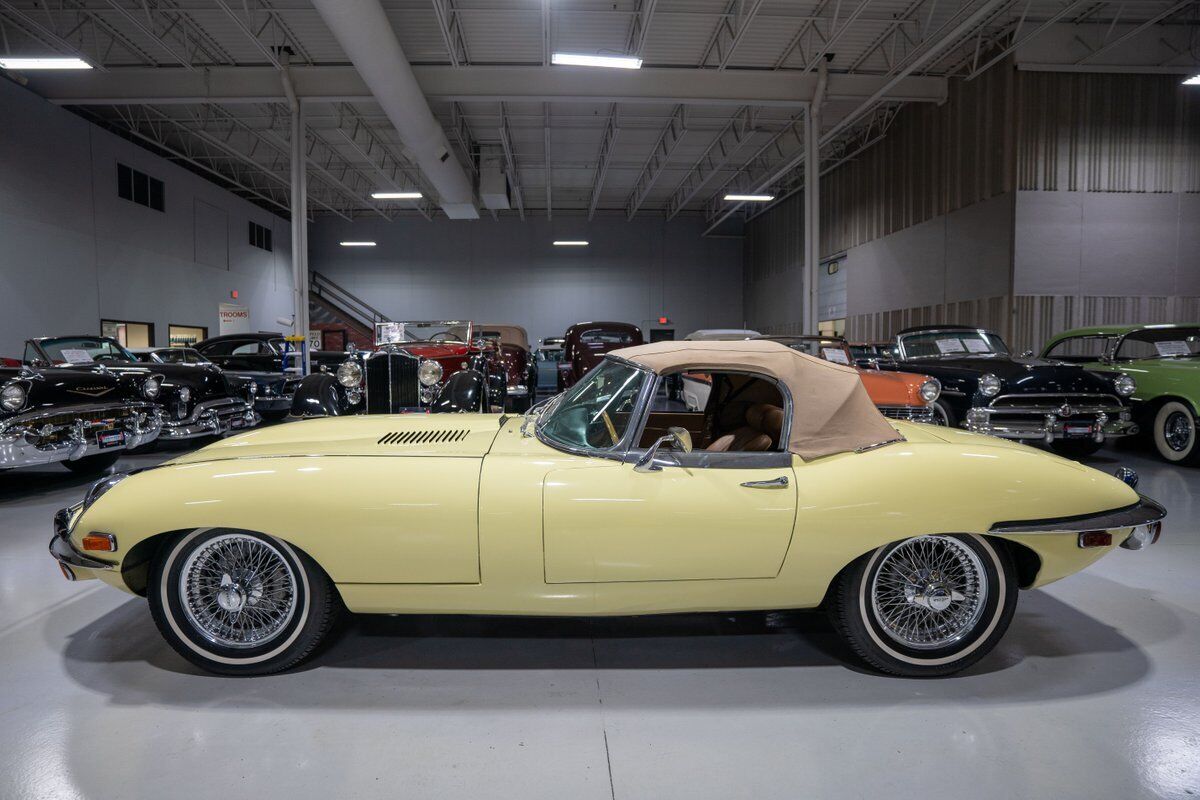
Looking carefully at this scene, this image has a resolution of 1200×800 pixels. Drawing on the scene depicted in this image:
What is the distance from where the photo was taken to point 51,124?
13055 millimetres

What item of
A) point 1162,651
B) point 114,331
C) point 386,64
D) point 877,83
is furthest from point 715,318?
point 1162,651

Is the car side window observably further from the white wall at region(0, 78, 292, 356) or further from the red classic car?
the white wall at region(0, 78, 292, 356)

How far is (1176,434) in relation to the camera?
7.10m

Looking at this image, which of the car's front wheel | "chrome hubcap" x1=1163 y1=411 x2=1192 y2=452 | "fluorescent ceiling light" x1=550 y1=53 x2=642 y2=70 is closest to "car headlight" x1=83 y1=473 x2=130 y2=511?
the car's front wheel

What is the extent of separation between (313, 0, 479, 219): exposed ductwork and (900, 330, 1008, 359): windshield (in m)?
8.83

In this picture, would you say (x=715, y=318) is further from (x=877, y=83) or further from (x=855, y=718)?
(x=855, y=718)

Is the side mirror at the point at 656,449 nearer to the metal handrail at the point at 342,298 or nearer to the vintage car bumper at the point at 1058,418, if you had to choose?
the vintage car bumper at the point at 1058,418

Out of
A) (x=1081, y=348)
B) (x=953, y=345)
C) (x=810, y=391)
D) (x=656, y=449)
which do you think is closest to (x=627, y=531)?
(x=656, y=449)

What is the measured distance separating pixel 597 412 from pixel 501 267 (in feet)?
77.4

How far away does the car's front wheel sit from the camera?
8.07 ft

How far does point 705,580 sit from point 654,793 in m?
0.75

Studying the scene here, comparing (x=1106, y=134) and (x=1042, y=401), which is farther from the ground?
(x=1106, y=134)

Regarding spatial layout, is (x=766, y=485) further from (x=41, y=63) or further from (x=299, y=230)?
(x=41, y=63)

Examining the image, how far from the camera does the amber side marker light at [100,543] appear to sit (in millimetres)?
2398
